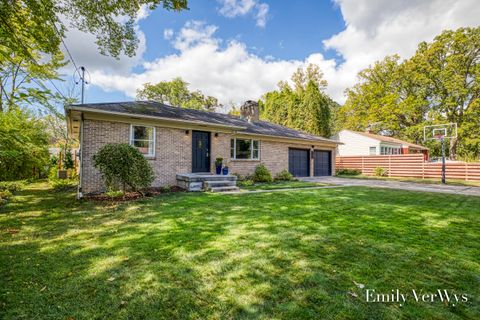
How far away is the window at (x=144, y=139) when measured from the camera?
9.19 m

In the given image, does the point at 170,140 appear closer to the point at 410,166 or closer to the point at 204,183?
the point at 204,183

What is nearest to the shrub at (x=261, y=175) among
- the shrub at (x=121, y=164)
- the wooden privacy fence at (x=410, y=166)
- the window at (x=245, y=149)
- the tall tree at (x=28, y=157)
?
the window at (x=245, y=149)

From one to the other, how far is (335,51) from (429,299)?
22470 mm

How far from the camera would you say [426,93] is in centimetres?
2772

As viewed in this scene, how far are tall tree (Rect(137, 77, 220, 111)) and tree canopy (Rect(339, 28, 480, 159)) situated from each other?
963 inches

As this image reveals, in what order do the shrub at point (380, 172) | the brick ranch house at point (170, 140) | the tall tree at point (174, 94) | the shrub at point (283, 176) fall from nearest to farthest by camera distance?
the brick ranch house at point (170, 140) → the shrub at point (283, 176) → the shrub at point (380, 172) → the tall tree at point (174, 94)

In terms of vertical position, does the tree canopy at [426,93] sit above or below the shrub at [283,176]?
above

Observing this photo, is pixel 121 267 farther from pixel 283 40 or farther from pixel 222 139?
pixel 283 40

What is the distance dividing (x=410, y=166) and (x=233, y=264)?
19686mm

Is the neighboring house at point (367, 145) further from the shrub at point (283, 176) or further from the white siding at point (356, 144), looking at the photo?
the shrub at point (283, 176)

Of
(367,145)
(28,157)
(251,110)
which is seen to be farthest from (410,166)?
(28,157)

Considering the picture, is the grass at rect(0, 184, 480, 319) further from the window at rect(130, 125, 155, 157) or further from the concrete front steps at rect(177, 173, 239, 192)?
the window at rect(130, 125, 155, 157)

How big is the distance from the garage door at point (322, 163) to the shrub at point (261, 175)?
5.67 m

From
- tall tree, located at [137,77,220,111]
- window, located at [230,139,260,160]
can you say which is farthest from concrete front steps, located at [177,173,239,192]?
tall tree, located at [137,77,220,111]
